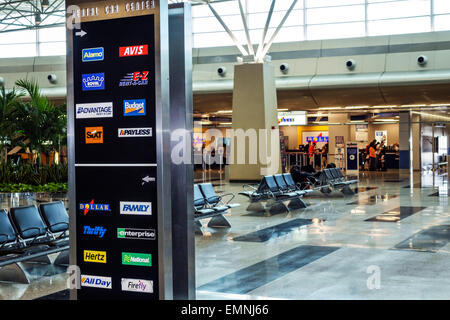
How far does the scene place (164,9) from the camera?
4.78m

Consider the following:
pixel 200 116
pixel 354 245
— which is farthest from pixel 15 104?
pixel 200 116

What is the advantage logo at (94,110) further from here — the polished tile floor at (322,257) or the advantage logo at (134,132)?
the polished tile floor at (322,257)

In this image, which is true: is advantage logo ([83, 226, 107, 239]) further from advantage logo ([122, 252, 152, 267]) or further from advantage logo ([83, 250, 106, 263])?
advantage logo ([122, 252, 152, 267])

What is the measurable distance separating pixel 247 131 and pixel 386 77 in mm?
8278

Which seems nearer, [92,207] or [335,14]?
[92,207]

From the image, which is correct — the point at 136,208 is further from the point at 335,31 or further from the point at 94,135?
the point at 335,31

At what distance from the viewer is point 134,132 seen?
4.84 m

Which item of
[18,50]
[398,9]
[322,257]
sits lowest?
[322,257]

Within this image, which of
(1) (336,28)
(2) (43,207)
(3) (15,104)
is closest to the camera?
(2) (43,207)

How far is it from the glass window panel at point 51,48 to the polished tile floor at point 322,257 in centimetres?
2704

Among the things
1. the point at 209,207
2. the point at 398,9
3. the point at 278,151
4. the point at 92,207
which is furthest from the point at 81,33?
the point at 398,9

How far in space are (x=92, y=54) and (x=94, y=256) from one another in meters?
1.68

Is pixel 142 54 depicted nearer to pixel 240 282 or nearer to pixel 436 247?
pixel 240 282

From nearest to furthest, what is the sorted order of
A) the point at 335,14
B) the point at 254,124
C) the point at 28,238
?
the point at 28,238 → the point at 254,124 → the point at 335,14
